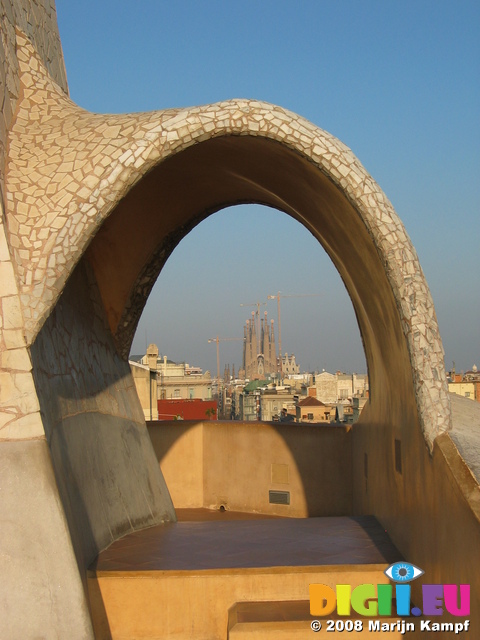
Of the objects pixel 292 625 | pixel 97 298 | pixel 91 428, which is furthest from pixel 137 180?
pixel 292 625

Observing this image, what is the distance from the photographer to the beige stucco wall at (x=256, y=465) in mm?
11086

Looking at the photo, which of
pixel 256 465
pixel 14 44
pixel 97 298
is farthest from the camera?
pixel 256 465

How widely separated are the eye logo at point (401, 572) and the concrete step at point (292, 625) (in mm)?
409

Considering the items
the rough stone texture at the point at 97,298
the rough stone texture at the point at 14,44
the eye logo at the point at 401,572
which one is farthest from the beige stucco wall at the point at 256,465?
the rough stone texture at the point at 14,44

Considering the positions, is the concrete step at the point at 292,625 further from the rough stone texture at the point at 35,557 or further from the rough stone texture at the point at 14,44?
the rough stone texture at the point at 14,44

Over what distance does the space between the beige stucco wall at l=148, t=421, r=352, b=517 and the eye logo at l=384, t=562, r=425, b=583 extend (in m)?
4.45

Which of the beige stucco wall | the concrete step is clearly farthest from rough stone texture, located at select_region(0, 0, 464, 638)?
the beige stucco wall

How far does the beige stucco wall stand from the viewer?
11086 mm

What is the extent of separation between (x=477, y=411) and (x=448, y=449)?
7.01 ft

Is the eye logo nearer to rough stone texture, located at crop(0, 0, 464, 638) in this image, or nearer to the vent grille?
rough stone texture, located at crop(0, 0, 464, 638)

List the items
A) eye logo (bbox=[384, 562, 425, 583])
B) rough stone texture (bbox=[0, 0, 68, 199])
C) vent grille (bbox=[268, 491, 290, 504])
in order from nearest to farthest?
1. eye logo (bbox=[384, 562, 425, 583])
2. rough stone texture (bbox=[0, 0, 68, 199])
3. vent grille (bbox=[268, 491, 290, 504])

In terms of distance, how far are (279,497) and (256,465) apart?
1.90ft

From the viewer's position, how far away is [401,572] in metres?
6.43

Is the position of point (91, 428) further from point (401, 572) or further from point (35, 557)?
point (401, 572)
